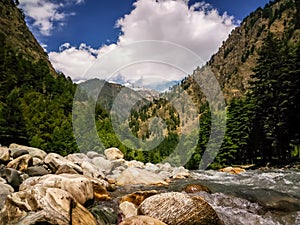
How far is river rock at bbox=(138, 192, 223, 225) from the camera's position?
7.66 metres

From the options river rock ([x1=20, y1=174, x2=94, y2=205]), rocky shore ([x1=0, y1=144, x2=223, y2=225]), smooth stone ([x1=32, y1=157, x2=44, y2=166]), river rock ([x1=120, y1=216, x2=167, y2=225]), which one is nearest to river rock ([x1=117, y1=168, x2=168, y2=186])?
smooth stone ([x1=32, y1=157, x2=44, y2=166])

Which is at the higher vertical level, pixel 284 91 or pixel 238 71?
pixel 238 71

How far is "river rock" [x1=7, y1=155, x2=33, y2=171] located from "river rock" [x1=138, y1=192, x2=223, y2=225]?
12253 millimetres

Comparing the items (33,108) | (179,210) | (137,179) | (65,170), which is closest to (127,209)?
(179,210)

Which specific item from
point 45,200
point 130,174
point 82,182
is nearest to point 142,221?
point 45,200

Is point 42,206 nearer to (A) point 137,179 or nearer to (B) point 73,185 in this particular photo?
(B) point 73,185

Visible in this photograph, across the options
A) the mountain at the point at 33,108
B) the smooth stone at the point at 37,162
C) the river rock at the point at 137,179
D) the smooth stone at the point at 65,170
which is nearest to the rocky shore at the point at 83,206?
the smooth stone at the point at 65,170

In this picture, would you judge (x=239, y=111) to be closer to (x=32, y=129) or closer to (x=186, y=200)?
(x=32, y=129)

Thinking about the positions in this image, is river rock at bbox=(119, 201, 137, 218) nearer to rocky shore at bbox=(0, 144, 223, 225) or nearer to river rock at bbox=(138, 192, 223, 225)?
rocky shore at bbox=(0, 144, 223, 225)

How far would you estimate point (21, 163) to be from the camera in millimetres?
18391

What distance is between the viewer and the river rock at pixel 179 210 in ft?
25.1

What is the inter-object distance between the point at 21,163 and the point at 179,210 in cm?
1370

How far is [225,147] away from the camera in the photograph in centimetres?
4641

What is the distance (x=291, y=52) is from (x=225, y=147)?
55.0 ft
